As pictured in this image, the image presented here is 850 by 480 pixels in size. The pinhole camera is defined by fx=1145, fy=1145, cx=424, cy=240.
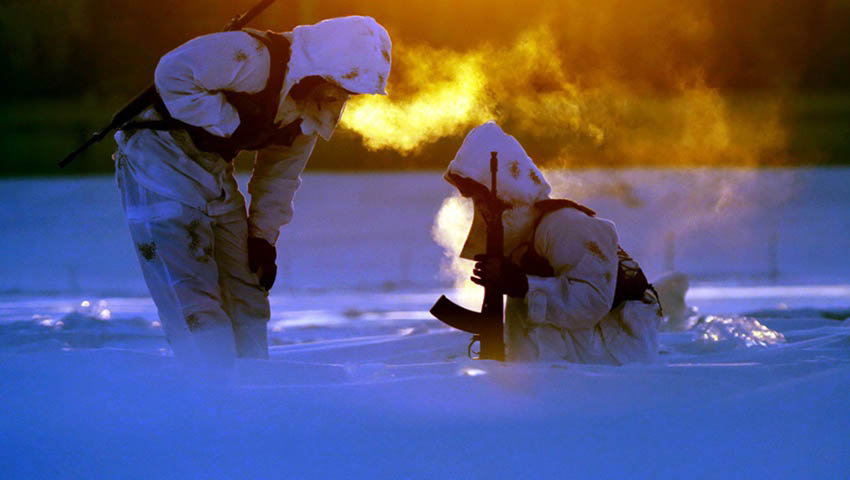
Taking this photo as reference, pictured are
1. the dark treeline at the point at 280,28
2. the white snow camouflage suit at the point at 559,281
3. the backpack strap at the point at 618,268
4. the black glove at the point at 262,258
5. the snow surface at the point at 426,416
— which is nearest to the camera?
the snow surface at the point at 426,416

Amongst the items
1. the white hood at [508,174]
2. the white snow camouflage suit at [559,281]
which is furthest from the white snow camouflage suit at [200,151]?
the white snow camouflage suit at [559,281]

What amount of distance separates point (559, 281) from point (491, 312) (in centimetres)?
31

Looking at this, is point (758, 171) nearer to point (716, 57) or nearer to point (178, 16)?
point (716, 57)

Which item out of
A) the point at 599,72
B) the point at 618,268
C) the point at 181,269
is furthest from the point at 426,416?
the point at 599,72

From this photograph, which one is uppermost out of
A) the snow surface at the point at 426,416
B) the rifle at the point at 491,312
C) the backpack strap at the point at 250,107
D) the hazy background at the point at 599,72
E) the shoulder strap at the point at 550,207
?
the hazy background at the point at 599,72

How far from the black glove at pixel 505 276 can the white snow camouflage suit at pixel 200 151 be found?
749mm

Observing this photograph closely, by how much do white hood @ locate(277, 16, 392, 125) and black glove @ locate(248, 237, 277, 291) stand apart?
56cm

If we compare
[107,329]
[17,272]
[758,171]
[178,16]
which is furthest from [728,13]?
[107,329]

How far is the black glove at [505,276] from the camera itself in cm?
376

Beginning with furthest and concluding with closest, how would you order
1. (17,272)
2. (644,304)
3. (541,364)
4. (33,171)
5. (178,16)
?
(178,16), (33,171), (17,272), (644,304), (541,364)

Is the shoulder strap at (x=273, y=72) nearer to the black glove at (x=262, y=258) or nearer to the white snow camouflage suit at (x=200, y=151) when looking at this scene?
the white snow camouflage suit at (x=200, y=151)

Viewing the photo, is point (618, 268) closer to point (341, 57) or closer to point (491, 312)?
point (491, 312)

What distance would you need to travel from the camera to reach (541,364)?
3.61 meters

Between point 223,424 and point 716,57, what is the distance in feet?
59.4
